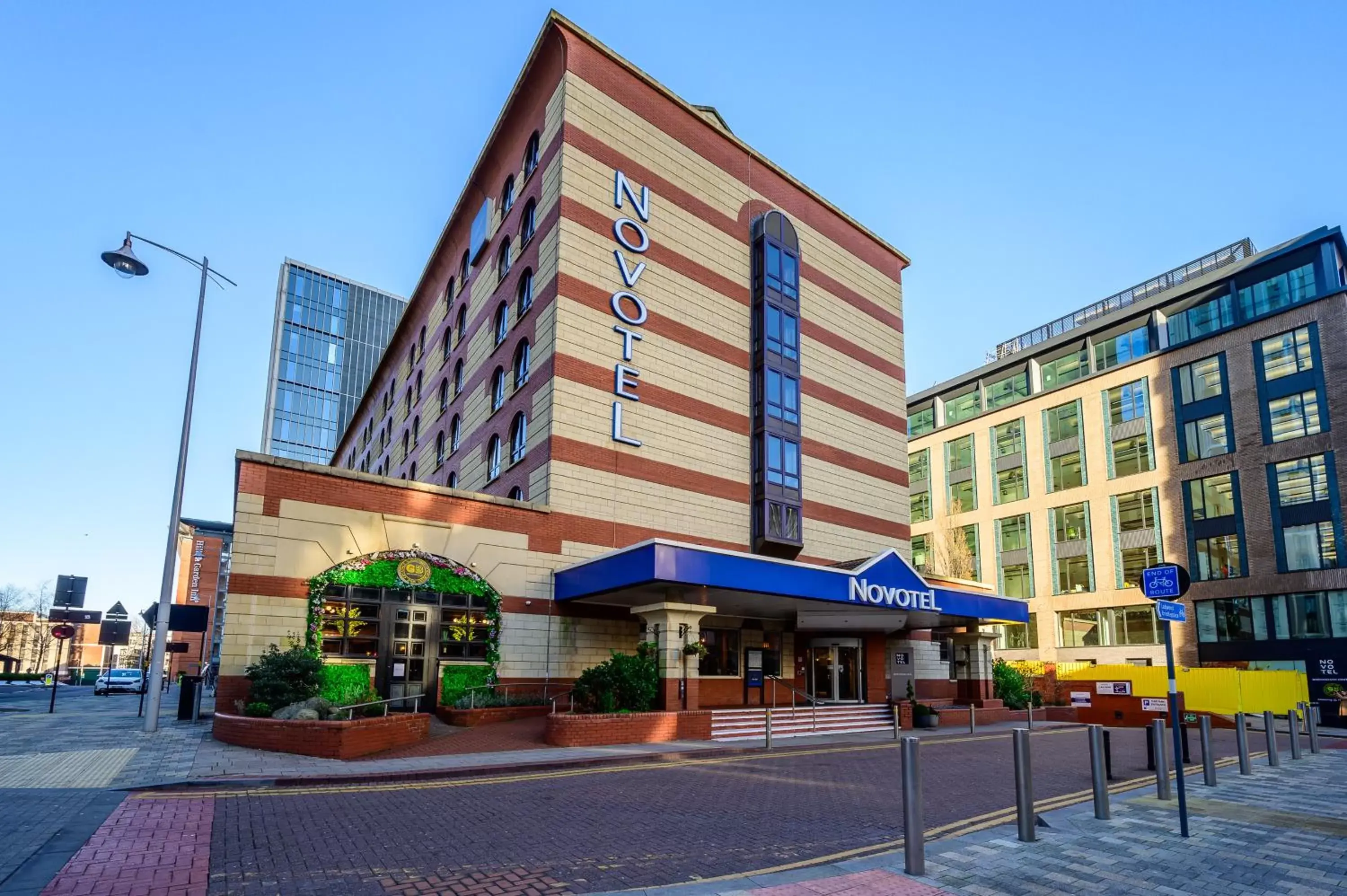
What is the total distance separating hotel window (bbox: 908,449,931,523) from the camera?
65.2m

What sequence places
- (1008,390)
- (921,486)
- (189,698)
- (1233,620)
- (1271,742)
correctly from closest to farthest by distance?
(1271,742), (189,698), (1233,620), (1008,390), (921,486)

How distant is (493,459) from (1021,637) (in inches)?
1672

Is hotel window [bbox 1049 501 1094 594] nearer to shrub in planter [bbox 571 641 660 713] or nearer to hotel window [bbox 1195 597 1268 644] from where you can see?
hotel window [bbox 1195 597 1268 644]

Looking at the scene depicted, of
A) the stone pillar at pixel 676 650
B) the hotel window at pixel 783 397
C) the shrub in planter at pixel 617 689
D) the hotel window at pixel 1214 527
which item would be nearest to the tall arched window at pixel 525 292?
the hotel window at pixel 783 397

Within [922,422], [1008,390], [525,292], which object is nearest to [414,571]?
[525,292]

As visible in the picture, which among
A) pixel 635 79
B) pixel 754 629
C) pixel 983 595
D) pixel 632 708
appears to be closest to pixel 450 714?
pixel 632 708

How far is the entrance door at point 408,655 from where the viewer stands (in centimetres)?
1944

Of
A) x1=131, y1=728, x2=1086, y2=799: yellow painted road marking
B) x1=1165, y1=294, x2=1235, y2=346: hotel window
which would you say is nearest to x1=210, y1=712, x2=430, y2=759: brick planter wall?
x1=131, y1=728, x2=1086, y2=799: yellow painted road marking

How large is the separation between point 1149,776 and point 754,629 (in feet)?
47.6

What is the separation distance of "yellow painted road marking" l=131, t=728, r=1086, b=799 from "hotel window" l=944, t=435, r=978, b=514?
46.6m

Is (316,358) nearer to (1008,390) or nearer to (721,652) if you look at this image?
(1008,390)

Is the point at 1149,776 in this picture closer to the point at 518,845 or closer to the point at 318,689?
the point at 518,845

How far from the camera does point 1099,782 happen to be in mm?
9266

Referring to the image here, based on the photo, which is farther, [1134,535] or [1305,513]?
[1134,535]
